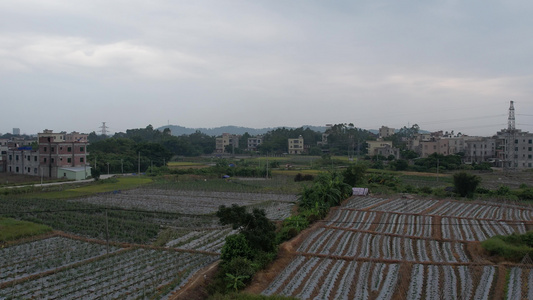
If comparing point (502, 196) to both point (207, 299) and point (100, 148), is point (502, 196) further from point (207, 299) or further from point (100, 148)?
point (100, 148)

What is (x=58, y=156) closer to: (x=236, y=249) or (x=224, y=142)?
(x=236, y=249)

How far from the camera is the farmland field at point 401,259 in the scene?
859 cm

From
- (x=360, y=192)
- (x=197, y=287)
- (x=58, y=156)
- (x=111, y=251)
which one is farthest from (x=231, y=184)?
(x=197, y=287)

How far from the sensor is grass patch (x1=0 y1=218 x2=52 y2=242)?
42.4ft

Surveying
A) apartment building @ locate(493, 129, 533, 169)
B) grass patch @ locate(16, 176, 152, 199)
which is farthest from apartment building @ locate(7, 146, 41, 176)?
apartment building @ locate(493, 129, 533, 169)

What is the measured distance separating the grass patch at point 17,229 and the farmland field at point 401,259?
8.44m

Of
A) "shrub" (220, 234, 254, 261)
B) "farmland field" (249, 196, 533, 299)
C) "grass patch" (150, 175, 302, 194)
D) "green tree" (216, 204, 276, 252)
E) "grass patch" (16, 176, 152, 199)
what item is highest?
"green tree" (216, 204, 276, 252)

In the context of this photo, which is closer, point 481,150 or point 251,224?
point 251,224

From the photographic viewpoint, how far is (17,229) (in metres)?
13.7

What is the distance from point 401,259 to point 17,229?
39.9 feet

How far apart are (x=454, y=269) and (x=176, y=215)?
11525 millimetres

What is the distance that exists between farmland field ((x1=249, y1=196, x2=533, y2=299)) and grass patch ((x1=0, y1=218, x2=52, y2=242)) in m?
8.44

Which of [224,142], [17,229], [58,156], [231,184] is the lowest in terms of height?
[231,184]

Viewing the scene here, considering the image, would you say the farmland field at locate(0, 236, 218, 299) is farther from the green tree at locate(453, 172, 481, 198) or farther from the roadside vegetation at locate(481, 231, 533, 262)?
the green tree at locate(453, 172, 481, 198)
